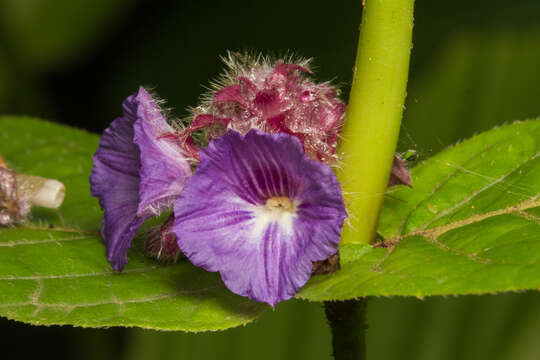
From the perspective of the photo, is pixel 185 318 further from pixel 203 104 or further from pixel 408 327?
pixel 408 327

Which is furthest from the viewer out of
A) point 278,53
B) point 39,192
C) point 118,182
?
point 278,53

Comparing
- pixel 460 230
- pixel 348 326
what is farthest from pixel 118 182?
pixel 460 230

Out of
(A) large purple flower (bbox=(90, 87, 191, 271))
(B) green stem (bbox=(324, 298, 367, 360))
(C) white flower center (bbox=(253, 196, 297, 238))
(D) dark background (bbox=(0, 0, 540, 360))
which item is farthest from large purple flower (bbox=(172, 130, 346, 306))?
(D) dark background (bbox=(0, 0, 540, 360))

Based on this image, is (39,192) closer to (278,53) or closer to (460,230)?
(460,230)

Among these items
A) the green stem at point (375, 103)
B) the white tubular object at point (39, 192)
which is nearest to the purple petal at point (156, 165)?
the green stem at point (375, 103)

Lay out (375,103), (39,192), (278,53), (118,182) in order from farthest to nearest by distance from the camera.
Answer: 1. (278,53)
2. (39,192)
3. (118,182)
4. (375,103)

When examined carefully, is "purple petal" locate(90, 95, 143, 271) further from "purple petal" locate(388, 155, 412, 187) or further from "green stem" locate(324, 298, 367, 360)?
"purple petal" locate(388, 155, 412, 187)

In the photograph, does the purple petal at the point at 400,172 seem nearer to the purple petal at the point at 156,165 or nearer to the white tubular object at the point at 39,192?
the purple petal at the point at 156,165

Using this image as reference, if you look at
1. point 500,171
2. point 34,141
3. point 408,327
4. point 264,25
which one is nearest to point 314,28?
point 264,25
